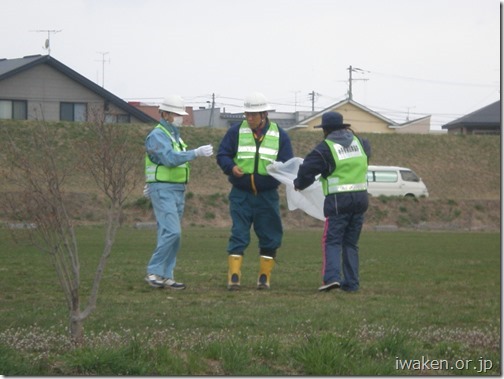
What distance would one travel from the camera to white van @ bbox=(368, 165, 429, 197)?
47.3 m

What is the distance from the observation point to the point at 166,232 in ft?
40.7

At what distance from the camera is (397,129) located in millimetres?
91062

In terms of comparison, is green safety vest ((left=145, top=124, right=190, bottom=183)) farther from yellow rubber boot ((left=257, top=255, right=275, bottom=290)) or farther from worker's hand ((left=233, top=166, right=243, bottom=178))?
yellow rubber boot ((left=257, top=255, right=275, bottom=290))

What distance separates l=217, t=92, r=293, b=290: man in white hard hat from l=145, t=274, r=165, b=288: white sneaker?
790mm

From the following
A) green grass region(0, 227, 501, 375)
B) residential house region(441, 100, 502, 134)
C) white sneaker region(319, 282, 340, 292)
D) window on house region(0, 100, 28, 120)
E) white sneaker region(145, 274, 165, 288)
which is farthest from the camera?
residential house region(441, 100, 502, 134)

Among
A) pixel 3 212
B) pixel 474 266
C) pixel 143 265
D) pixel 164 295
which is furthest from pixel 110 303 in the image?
pixel 474 266

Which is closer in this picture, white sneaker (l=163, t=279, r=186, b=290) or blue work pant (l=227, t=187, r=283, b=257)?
white sneaker (l=163, t=279, r=186, b=290)

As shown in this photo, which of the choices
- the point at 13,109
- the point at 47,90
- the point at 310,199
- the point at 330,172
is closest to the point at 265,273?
the point at 330,172

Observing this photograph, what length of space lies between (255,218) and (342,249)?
107 centimetres

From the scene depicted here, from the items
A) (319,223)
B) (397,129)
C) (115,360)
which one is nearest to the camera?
(115,360)

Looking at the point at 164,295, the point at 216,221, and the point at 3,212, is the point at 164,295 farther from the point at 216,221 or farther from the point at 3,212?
the point at 216,221

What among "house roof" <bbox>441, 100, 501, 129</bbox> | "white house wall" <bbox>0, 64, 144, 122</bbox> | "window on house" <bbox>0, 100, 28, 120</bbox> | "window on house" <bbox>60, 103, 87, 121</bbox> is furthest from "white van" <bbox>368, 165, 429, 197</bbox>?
"house roof" <bbox>441, 100, 501, 129</bbox>

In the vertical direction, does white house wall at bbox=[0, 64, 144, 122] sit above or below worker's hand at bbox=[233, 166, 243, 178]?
above

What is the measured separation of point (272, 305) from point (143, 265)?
17.4 feet
